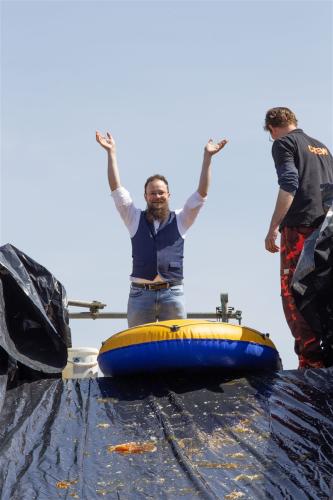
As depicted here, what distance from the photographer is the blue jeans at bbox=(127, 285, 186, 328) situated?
12.6 feet

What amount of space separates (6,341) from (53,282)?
47cm

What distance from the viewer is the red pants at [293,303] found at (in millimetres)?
3553

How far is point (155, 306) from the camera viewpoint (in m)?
3.84

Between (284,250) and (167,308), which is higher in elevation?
(284,250)

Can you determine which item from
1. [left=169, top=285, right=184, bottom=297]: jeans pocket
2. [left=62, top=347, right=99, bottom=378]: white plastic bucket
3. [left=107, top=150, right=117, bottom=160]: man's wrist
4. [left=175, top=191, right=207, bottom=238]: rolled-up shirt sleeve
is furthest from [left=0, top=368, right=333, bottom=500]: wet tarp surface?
[left=62, top=347, right=99, bottom=378]: white plastic bucket

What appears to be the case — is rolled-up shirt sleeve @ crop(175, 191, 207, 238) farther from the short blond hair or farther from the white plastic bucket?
the white plastic bucket

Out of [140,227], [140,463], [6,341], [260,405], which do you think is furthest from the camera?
[140,227]

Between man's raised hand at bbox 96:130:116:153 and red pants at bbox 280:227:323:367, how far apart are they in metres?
1.19

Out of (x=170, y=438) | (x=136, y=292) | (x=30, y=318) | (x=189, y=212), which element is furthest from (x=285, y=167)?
(x=170, y=438)

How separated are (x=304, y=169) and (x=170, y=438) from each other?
182 cm

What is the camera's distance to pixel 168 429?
2775 millimetres

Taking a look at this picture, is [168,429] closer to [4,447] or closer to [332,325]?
[4,447]

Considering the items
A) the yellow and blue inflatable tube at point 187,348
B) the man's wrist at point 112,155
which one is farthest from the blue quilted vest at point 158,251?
the yellow and blue inflatable tube at point 187,348

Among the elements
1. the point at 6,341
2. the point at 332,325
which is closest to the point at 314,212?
the point at 332,325
